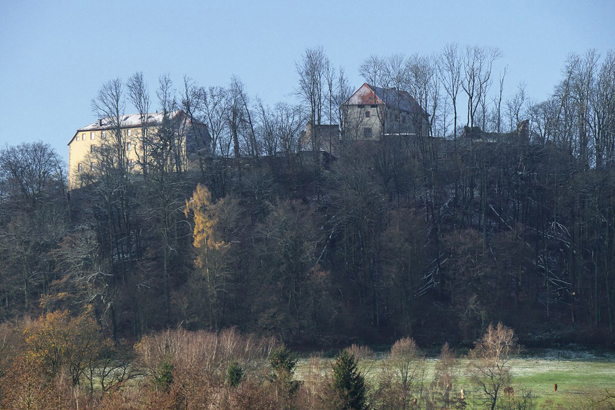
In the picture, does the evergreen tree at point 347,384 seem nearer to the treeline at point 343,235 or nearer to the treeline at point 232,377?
the treeline at point 232,377

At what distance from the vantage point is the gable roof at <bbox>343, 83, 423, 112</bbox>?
84.6 metres

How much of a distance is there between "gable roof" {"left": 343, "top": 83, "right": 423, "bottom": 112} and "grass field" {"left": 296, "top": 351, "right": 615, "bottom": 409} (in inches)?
1391

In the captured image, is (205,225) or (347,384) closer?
(347,384)

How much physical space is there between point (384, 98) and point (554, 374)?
42534mm

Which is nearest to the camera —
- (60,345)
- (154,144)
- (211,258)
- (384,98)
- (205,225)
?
(60,345)

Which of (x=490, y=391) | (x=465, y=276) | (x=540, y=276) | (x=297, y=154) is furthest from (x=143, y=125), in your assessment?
(x=490, y=391)

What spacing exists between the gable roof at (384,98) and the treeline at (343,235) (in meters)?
1.97

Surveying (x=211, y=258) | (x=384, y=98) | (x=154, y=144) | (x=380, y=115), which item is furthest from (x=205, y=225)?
(x=380, y=115)

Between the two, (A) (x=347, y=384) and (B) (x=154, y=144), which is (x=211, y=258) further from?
(A) (x=347, y=384)

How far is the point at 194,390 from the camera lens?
3375 centimetres

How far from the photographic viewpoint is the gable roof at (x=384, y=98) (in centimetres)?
8456

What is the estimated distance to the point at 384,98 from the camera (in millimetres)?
85875

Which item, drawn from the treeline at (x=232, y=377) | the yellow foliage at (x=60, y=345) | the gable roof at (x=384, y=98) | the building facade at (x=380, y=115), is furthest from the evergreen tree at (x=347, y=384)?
the gable roof at (x=384, y=98)

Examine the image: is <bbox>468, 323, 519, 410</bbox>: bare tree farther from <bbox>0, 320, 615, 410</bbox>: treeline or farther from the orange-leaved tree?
the orange-leaved tree
